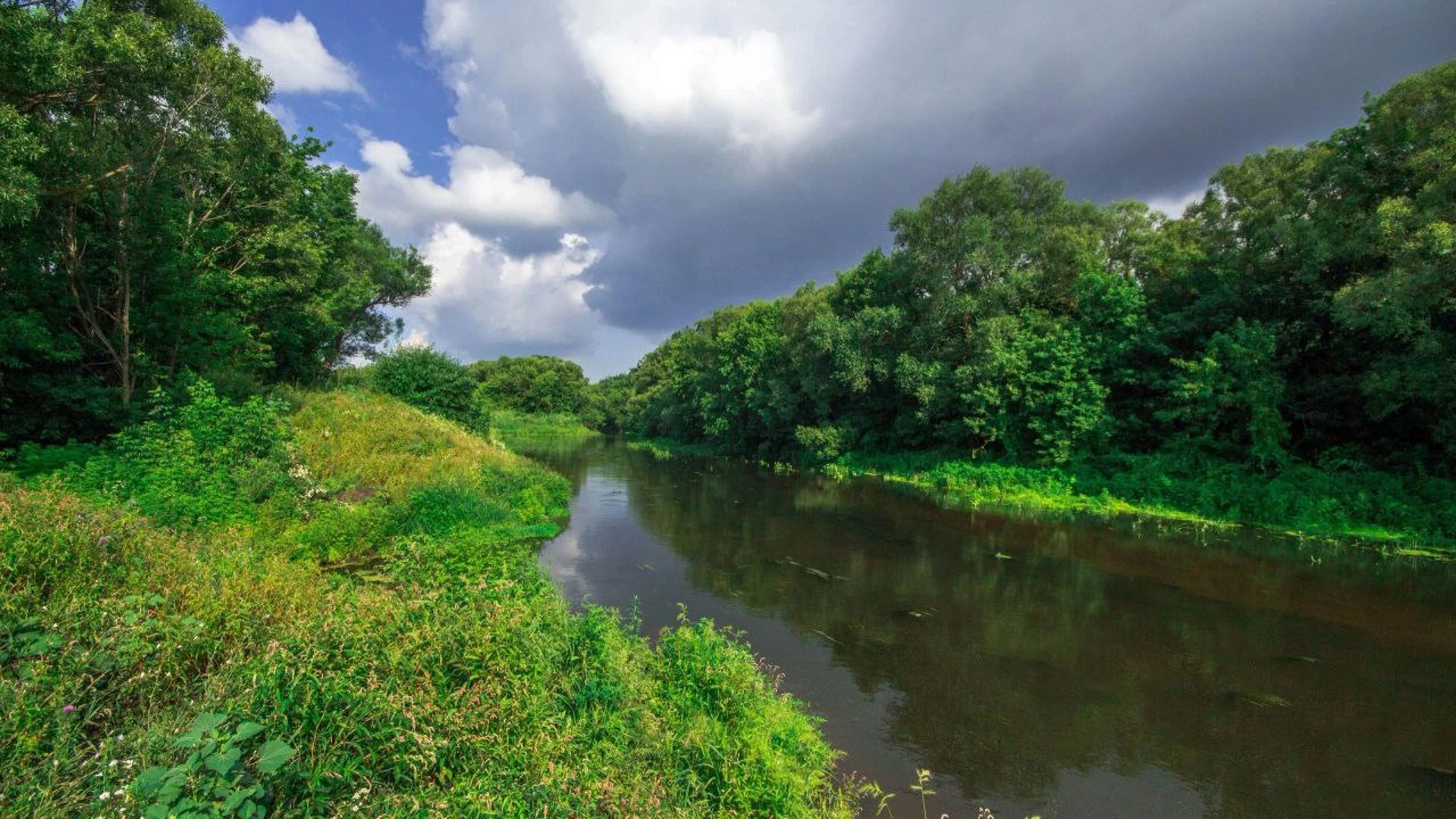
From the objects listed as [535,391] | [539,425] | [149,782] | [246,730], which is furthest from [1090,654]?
[535,391]

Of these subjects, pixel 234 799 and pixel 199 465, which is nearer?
pixel 234 799

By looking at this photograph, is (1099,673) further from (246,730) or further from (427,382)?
(427,382)

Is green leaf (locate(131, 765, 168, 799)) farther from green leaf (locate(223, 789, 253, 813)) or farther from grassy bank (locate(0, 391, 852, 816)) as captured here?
green leaf (locate(223, 789, 253, 813))

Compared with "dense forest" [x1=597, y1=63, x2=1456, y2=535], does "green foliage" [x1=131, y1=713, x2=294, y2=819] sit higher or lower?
lower

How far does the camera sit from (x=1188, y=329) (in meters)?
22.9

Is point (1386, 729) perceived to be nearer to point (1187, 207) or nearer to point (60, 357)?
point (60, 357)

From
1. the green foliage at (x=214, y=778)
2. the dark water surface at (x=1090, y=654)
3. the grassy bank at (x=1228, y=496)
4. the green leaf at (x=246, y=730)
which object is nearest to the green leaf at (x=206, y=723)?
the green foliage at (x=214, y=778)

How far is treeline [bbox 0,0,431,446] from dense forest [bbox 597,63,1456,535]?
2704 cm

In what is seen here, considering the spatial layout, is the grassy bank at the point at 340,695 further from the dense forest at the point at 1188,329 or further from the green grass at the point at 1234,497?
the dense forest at the point at 1188,329

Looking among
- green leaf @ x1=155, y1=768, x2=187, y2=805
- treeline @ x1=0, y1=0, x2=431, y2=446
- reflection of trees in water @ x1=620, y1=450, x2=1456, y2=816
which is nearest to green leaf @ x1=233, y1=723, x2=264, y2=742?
green leaf @ x1=155, y1=768, x2=187, y2=805

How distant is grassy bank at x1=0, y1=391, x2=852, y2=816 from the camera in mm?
3385

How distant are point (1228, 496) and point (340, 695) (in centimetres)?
2481

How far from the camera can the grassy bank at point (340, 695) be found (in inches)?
133

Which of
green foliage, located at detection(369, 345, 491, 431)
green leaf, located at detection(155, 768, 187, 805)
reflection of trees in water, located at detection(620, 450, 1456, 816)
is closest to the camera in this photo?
green leaf, located at detection(155, 768, 187, 805)
